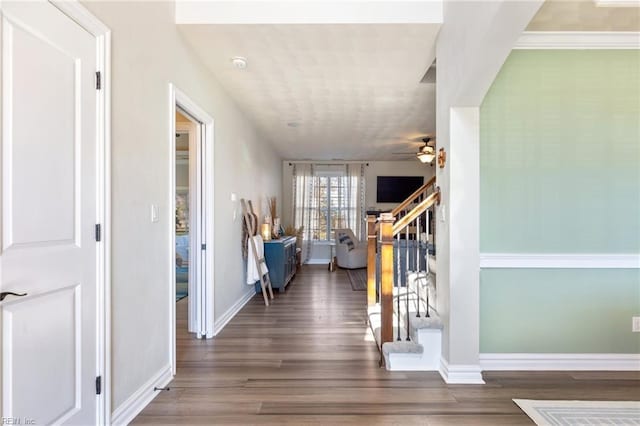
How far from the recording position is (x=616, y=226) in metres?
2.62

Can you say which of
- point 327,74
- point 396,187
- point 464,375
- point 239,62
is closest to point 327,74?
point 327,74

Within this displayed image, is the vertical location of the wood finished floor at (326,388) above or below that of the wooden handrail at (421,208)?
below

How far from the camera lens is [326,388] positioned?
7.66ft

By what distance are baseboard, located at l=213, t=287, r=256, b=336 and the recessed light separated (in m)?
2.51

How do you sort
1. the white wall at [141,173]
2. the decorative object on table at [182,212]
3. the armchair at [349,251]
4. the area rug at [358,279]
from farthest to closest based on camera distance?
the armchair at [349,251] < the decorative object on table at [182,212] < the area rug at [358,279] < the white wall at [141,173]

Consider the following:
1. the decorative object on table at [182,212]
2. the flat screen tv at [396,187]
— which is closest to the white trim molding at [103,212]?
the decorative object on table at [182,212]

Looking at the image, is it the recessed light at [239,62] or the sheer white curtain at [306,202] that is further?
the sheer white curtain at [306,202]

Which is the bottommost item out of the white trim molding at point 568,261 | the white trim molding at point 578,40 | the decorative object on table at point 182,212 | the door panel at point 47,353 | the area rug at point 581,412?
the area rug at point 581,412

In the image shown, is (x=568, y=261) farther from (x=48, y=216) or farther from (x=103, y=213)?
(x=48, y=216)

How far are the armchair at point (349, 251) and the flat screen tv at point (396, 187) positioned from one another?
61.4 inches

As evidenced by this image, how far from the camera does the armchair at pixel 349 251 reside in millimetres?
7367

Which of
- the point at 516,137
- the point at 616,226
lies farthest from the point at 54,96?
the point at 616,226

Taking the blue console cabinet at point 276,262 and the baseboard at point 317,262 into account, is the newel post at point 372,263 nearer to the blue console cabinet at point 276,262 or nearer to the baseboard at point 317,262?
the blue console cabinet at point 276,262

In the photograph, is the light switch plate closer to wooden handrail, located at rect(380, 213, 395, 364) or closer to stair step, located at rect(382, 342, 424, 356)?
wooden handrail, located at rect(380, 213, 395, 364)
